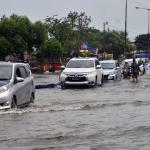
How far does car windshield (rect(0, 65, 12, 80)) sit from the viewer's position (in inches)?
702

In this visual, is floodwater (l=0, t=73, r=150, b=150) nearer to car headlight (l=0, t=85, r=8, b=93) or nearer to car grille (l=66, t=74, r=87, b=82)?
car headlight (l=0, t=85, r=8, b=93)

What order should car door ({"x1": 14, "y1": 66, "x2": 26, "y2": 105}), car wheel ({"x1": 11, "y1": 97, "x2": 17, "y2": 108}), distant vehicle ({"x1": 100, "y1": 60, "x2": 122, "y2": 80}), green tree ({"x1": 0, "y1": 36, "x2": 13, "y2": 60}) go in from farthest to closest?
green tree ({"x1": 0, "y1": 36, "x2": 13, "y2": 60}), distant vehicle ({"x1": 100, "y1": 60, "x2": 122, "y2": 80}), car door ({"x1": 14, "y1": 66, "x2": 26, "y2": 105}), car wheel ({"x1": 11, "y1": 97, "x2": 17, "y2": 108})

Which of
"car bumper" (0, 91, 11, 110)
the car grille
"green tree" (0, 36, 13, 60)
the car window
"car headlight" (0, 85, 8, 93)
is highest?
"green tree" (0, 36, 13, 60)

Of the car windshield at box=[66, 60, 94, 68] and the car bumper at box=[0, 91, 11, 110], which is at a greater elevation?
the car windshield at box=[66, 60, 94, 68]

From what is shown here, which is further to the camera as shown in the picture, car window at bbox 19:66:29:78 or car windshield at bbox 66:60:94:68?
car windshield at bbox 66:60:94:68

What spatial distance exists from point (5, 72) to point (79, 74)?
14437 millimetres

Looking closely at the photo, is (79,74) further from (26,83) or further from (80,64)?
(26,83)

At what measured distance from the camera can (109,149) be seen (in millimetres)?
10570

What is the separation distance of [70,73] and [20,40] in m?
34.8

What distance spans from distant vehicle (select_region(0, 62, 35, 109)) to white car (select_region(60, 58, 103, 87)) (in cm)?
1229

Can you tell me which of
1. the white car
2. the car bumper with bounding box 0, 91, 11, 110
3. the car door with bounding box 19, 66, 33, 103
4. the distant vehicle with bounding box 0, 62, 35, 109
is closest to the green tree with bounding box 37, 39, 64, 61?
the white car

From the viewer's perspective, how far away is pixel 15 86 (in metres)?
17.6

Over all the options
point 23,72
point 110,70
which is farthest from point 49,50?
point 23,72

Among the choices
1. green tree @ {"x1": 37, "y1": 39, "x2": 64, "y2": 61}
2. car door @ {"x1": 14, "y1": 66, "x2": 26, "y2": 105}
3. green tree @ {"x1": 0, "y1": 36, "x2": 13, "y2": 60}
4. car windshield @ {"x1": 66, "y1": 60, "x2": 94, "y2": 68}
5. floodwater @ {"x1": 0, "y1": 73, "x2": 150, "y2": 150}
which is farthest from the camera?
green tree @ {"x1": 37, "y1": 39, "x2": 64, "y2": 61}
